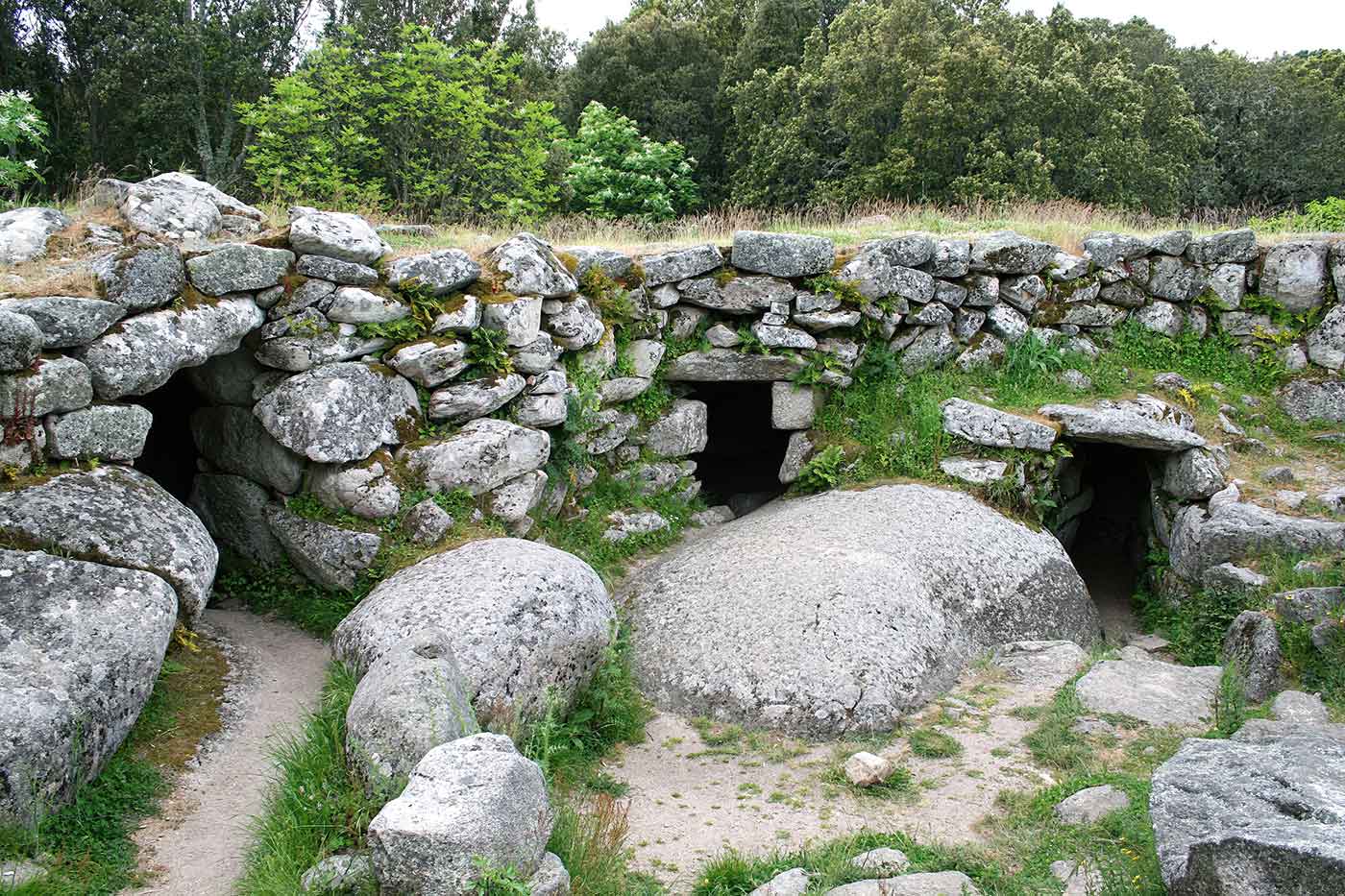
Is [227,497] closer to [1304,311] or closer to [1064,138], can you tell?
[1304,311]

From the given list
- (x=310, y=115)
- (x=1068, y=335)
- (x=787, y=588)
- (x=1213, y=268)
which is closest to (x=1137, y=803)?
(x=787, y=588)

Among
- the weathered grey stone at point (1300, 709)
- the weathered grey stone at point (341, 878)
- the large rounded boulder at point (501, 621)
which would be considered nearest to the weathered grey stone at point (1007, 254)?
the weathered grey stone at point (1300, 709)

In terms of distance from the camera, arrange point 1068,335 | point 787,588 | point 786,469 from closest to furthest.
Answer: point 787,588 < point 786,469 < point 1068,335

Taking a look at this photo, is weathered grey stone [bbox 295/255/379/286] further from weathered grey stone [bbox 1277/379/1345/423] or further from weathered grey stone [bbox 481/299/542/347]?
weathered grey stone [bbox 1277/379/1345/423]

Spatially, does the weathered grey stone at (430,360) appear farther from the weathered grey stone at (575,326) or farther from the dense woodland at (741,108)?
the dense woodland at (741,108)

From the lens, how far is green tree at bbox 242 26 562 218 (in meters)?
19.0

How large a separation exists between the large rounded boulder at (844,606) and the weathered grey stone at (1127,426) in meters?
1.59

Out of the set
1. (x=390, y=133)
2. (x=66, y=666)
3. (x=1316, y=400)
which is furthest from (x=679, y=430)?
(x=390, y=133)

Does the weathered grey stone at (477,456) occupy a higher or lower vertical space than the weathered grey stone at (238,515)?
higher

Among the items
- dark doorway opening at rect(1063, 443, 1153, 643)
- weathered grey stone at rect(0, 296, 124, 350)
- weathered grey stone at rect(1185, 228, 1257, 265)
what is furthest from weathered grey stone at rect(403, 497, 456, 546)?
weathered grey stone at rect(1185, 228, 1257, 265)

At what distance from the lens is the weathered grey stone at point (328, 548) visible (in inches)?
391

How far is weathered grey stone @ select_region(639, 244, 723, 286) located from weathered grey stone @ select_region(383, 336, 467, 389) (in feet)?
9.71

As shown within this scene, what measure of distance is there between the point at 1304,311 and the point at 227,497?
45.7ft

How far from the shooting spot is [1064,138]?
2664cm
